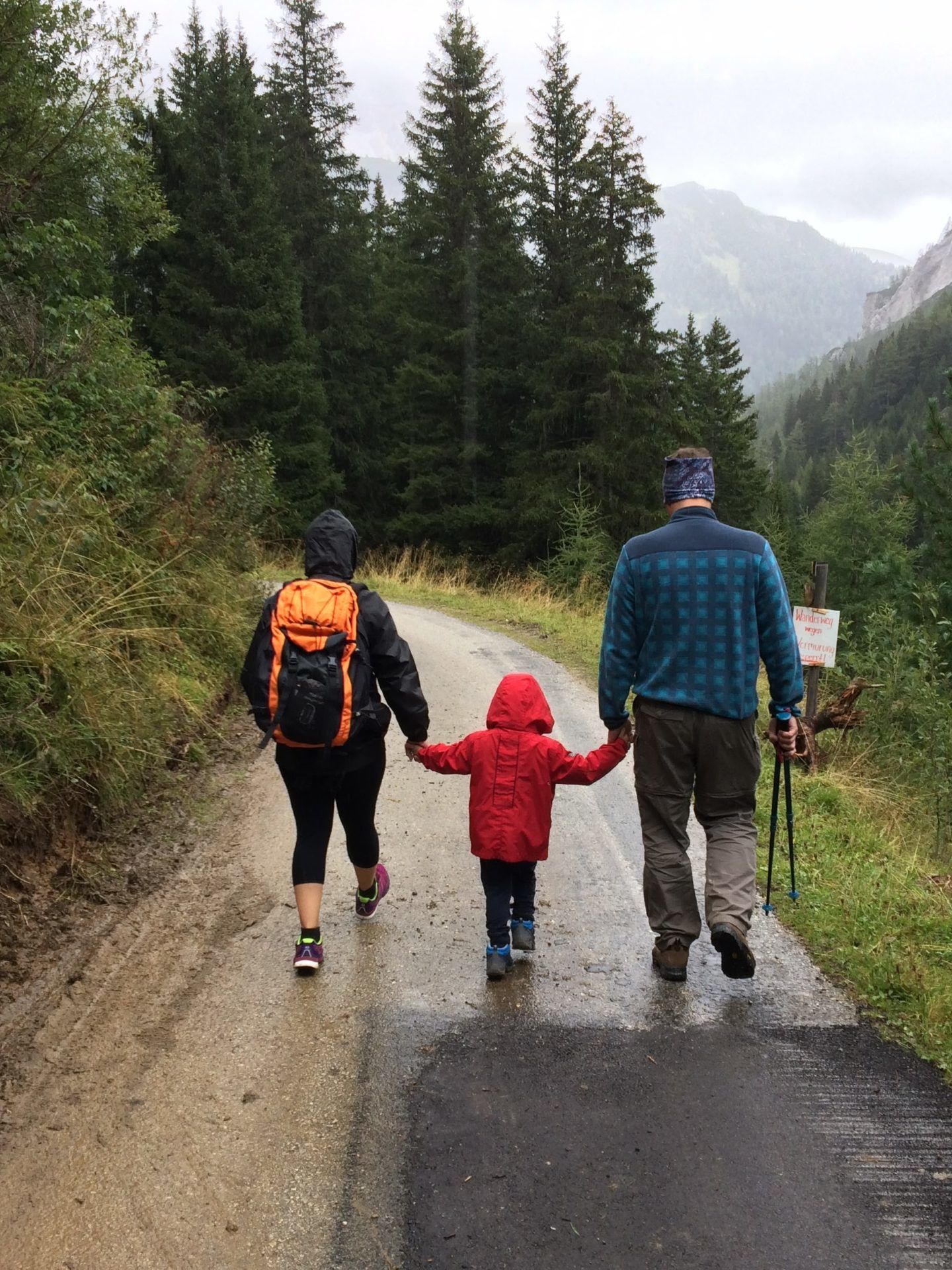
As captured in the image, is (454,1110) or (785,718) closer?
(454,1110)

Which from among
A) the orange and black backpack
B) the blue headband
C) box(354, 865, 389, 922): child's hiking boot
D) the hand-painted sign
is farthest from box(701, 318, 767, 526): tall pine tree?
the orange and black backpack

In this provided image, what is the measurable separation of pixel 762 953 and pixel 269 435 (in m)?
21.8

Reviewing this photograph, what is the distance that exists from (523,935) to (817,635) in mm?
4307

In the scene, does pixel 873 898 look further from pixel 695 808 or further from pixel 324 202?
pixel 324 202

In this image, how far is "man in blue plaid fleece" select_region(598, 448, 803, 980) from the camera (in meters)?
3.61

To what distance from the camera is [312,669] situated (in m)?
3.56

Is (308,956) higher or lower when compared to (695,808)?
lower

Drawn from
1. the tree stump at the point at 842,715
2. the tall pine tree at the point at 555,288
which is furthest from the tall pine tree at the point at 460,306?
the tree stump at the point at 842,715

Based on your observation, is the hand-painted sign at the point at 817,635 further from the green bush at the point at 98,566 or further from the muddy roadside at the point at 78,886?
the green bush at the point at 98,566

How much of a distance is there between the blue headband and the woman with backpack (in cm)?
138

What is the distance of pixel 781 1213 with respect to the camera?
2.44 metres

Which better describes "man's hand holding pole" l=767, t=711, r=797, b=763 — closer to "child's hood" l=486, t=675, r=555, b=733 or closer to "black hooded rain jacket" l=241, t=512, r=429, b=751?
"child's hood" l=486, t=675, r=555, b=733

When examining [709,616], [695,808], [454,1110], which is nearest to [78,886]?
[454,1110]

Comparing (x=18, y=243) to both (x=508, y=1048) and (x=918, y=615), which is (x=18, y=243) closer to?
(x=508, y=1048)
